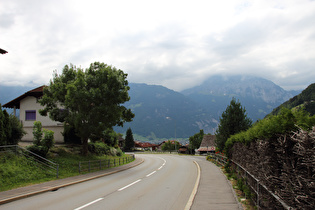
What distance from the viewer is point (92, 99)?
79.1 ft

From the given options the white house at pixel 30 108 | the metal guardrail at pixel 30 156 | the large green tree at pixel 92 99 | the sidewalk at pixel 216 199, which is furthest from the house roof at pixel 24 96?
the sidewalk at pixel 216 199

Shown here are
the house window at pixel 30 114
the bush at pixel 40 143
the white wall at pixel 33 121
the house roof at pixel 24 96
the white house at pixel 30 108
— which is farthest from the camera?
the house window at pixel 30 114

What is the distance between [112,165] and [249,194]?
66.5 feet

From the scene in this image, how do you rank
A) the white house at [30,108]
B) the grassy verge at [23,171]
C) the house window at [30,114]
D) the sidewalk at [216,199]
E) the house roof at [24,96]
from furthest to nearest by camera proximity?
the house window at [30,114]
the house roof at [24,96]
the white house at [30,108]
the grassy verge at [23,171]
the sidewalk at [216,199]

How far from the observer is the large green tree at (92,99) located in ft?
78.4

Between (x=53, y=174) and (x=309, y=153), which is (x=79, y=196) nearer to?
(x=53, y=174)

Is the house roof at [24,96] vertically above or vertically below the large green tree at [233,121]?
above

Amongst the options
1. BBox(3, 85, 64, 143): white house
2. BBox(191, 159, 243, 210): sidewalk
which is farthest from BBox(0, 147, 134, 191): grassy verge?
BBox(3, 85, 64, 143): white house

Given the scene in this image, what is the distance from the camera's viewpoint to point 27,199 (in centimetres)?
1106

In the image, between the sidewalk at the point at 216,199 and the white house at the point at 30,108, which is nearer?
the sidewalk at the point at 216,199

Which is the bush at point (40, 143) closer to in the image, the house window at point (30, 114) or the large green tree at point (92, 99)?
the large green tree at point (92, 99)

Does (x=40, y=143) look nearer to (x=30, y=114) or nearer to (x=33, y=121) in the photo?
(x=33, y=121)

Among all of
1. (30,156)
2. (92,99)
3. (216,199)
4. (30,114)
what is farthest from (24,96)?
(216,199)

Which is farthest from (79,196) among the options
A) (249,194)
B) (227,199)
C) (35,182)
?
A: (249,194)
